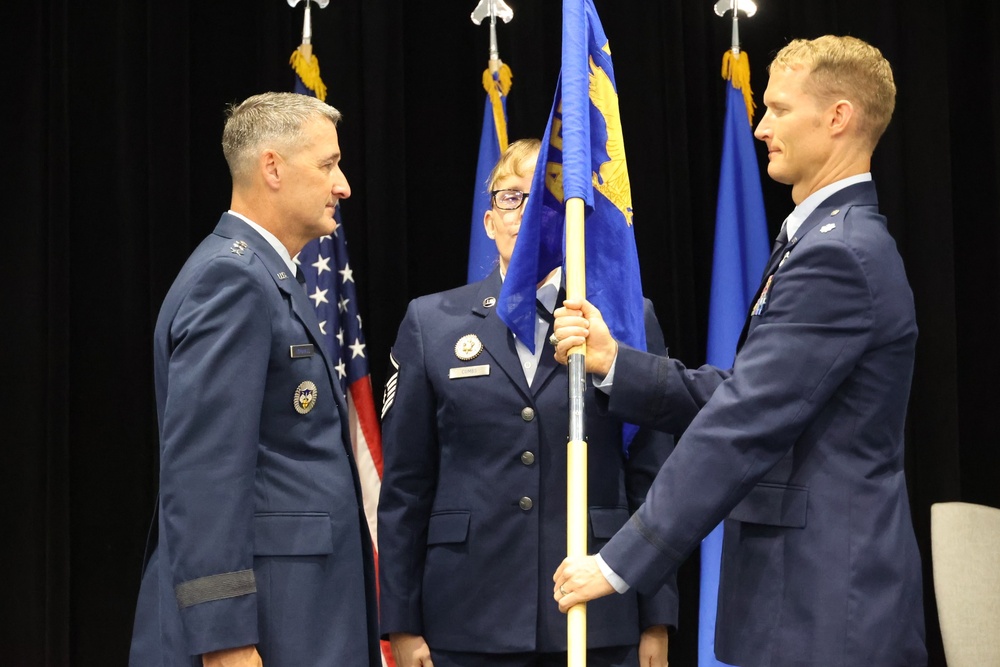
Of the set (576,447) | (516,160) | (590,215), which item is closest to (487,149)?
(516,160)

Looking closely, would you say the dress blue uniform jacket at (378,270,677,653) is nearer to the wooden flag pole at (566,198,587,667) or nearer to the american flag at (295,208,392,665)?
the wooden flag pole at (566,198,587,667)

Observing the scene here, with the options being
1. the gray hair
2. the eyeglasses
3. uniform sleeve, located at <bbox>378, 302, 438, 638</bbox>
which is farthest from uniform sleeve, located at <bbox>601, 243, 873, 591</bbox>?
the gray hair

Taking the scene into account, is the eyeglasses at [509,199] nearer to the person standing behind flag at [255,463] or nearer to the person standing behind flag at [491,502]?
the person standing behind flag at [491,502]

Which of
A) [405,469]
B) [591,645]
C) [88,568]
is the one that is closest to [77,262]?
[88,568]

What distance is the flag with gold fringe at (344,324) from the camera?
3.80 metres

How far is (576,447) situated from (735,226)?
206cm

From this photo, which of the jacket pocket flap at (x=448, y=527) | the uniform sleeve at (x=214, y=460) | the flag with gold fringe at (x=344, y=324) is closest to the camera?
the uniform sleeve at (x=214, y=460)

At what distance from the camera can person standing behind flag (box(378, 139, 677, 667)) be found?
8.02 ft

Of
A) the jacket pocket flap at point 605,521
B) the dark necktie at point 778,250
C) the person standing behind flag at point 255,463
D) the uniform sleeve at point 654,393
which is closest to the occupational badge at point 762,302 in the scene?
the dark necktie at point 778,250

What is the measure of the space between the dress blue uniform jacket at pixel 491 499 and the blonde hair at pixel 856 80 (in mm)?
819

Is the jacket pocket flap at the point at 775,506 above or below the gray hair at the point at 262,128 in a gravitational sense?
below

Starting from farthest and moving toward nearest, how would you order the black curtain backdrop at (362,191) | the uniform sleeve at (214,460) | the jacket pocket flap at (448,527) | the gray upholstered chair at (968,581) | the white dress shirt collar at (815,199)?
the black curtain backdrop at (362,191)
the gray upholstered chair at (968,581)
the jacket pocket flap at (448,527)
the white dress shirt collar at (815,199)
the uniform sleeve at (214,460)

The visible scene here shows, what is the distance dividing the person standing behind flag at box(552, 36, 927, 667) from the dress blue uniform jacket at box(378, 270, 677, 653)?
35cm

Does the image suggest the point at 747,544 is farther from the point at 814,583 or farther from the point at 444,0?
the point at 444,0
